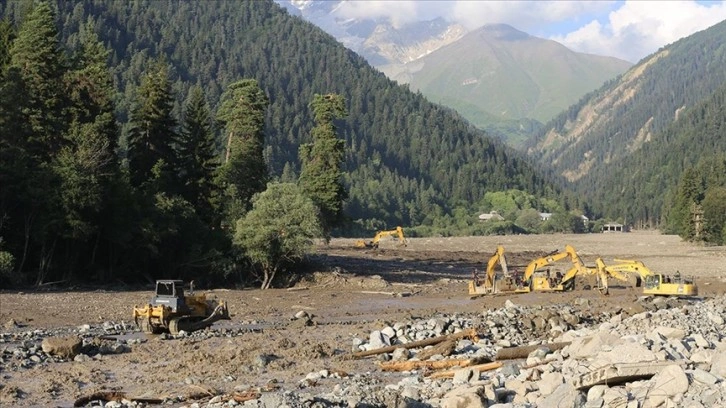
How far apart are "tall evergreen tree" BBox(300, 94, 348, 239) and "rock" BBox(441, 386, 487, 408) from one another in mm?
45079

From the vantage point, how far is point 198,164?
59.3 m

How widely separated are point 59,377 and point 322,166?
1749 inches

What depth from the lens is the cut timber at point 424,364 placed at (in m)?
24.4

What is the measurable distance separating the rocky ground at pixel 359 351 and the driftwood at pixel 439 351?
0.07 metres

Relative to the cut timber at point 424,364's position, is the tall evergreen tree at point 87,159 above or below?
above

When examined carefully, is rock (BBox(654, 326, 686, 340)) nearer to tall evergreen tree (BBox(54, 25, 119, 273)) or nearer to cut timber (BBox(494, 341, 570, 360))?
cut timber (BBox(494, 341, 570, 360))

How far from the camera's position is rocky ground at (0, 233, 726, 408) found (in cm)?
1848

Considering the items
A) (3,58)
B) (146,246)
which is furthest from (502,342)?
(3,58)

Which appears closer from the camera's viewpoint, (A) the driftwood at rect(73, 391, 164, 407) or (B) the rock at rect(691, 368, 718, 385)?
(B) the rock at rect(691, 368, 718, 385)

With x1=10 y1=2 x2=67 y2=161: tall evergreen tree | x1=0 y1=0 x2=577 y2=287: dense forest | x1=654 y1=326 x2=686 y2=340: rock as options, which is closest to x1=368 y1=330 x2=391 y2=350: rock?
x1=654 y1=326 x2=686 y2=340: rock

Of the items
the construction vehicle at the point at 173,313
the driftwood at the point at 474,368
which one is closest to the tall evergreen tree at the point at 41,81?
the construction vehicle at the point at 173,313

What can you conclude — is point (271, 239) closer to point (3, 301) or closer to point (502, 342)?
point (3, 301)

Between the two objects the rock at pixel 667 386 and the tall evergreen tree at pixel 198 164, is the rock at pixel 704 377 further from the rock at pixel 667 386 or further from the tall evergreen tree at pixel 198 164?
the tall evergreen tree at pixel 198 164

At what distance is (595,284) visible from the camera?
55156 mm
